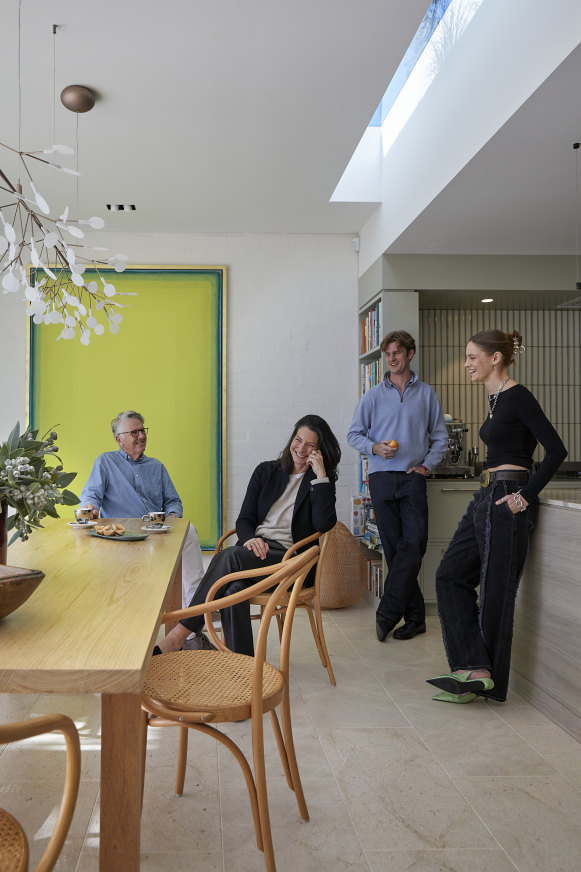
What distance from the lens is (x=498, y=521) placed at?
10.1ft

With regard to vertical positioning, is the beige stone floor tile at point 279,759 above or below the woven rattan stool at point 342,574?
below

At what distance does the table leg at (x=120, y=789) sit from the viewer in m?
1.35

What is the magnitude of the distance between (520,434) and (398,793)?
5.04 feet

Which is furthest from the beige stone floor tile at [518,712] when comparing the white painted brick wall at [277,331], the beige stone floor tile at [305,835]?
the white painted brick wall at [277,331]

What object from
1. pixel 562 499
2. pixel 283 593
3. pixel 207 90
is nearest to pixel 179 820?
pixel 283 593

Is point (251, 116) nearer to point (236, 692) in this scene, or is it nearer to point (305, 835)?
point (236, 692)

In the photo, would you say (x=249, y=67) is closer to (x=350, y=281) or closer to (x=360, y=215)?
(x=360, y=215)

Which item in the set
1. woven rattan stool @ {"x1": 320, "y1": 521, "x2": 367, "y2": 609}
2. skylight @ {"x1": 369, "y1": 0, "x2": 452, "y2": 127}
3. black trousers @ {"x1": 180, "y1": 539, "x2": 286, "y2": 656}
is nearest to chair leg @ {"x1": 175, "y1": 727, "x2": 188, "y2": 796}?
black trousers @ {"x1": 180, "y1": 539, "x2": 286, "y2": 656}

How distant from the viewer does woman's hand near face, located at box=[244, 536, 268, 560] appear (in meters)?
3.27

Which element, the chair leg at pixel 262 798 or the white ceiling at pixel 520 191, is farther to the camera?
the white ceiling at pixel 520 191

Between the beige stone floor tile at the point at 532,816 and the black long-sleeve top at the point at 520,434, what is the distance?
3.61ft

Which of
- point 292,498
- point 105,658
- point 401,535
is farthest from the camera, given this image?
point 401,535

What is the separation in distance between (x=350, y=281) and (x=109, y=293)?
3424mm

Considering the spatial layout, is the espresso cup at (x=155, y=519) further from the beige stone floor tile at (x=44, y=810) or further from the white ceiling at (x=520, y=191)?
the white ceiling at (x=520, y=191)
